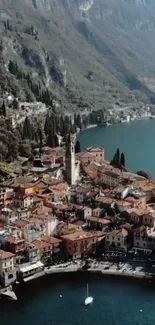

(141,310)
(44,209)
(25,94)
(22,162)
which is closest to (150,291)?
(141,310)

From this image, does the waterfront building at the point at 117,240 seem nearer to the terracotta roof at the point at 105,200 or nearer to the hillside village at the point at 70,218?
the hillside village at the point at 70,218

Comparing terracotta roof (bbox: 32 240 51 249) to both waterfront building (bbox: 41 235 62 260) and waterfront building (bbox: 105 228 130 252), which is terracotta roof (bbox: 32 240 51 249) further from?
waterfront building (bbox: 105 228 130 252)

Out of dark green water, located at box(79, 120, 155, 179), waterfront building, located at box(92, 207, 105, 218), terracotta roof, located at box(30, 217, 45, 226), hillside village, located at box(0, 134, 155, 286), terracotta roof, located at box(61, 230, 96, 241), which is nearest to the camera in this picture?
hillside village, located at box(0, 134, 155, 286)

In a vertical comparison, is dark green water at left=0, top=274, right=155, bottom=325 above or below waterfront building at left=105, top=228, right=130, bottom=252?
below

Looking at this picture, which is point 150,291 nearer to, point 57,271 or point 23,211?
point 57,271

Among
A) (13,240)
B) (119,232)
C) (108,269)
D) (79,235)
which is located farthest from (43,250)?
(119,232)

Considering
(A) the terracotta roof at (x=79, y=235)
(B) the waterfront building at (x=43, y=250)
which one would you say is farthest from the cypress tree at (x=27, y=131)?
(B) the waterfront building at (x=43, y=250)

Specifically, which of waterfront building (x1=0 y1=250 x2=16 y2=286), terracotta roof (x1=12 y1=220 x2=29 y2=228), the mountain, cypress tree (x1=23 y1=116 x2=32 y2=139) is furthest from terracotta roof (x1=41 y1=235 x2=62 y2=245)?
the mountain

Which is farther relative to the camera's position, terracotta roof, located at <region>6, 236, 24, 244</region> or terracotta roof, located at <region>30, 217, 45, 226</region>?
terracotta roof, located at <region>30, 217, 45, 226</region>

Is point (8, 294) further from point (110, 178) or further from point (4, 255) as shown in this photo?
point (110, 178)
